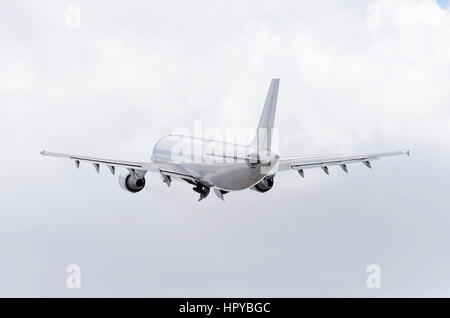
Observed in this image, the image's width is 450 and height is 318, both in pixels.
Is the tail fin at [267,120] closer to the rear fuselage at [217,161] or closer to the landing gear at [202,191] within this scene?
the rear fuselage at [217,161]

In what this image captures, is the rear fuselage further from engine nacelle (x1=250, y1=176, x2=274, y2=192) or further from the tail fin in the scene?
engine nacelle (x1=250, y1=176, x2=274, y2=192)

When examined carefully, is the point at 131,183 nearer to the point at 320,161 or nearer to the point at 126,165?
the point at 126,165

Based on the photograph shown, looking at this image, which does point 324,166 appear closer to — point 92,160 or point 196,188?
point 196,188

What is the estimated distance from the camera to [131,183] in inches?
3004

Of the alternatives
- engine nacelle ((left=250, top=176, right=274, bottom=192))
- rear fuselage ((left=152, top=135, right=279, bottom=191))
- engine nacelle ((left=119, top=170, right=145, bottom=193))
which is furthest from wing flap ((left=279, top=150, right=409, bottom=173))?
engine nacelle ((left=119, top=170, right=145, bottom=193))

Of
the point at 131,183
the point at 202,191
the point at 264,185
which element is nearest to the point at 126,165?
the point at 131,183

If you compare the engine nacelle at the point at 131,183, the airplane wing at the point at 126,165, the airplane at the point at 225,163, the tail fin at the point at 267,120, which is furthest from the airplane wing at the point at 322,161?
the engine nacelle at the point at 131,183

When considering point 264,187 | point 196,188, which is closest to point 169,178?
point 196,188

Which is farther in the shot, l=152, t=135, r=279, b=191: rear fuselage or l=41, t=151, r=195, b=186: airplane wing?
l=41, t=151, r=195, b=186: airplane wing

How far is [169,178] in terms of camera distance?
71.4m

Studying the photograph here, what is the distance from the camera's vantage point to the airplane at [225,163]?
66.0 metres

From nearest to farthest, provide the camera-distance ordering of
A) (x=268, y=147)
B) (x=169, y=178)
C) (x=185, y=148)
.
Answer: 1. (x=268, y=147)
2. (x=169, y=178)
3. (x=185, y=148)

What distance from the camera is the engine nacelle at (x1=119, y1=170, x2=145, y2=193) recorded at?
76206mm

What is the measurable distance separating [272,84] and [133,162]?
14726 millimetres
